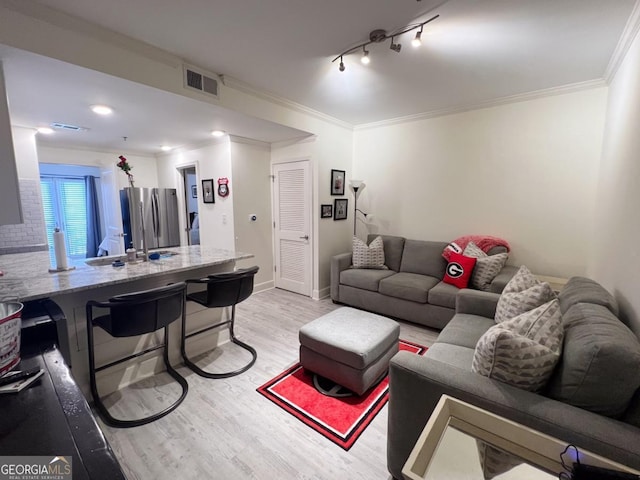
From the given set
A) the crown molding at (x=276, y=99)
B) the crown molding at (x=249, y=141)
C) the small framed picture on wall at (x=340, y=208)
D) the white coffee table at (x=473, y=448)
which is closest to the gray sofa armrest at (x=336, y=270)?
the small framed picture on wall at (x=340, y=208)

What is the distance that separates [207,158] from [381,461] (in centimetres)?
430

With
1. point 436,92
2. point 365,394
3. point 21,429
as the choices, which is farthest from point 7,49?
point 436,92

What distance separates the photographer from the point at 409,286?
10.8 feet

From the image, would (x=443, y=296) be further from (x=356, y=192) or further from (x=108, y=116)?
(x=108, y=116)

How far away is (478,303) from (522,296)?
1.84 ft

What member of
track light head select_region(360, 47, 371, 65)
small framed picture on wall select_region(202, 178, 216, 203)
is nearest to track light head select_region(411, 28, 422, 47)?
track light head select_region(360, 47, 371, 65)

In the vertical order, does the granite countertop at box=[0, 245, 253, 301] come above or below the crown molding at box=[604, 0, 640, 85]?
below

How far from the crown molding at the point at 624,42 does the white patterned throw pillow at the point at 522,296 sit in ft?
5.79

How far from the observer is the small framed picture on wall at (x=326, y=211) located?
13.5 feet

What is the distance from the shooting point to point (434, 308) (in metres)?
3.14

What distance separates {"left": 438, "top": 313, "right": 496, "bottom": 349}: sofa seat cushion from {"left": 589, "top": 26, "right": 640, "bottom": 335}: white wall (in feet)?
2.56

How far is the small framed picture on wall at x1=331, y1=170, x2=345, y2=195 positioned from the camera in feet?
13.9

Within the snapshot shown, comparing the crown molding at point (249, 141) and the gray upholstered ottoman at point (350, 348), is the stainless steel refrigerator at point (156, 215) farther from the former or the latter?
the gray upholstered ottoman at point (350, 348)

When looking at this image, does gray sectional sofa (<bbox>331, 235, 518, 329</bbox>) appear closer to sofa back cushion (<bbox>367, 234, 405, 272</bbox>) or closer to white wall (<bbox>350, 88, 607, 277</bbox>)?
sofa back cushion (<bbox>367, 234, 405, 272</bbox>)
